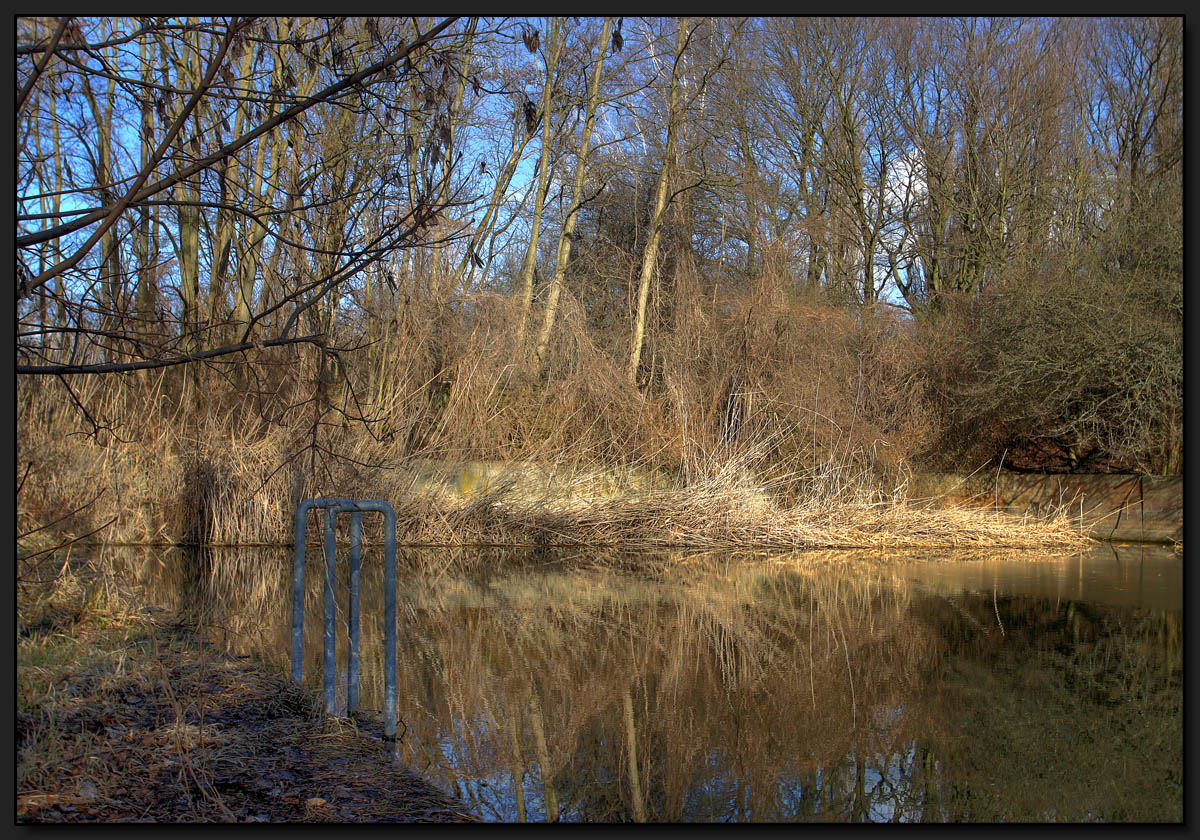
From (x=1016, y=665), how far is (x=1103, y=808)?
2.96m

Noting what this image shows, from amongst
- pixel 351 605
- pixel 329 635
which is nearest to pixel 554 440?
pixel 351 605

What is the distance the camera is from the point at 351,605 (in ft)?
18.2

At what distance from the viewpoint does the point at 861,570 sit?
41.8ft

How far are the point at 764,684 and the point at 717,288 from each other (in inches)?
487

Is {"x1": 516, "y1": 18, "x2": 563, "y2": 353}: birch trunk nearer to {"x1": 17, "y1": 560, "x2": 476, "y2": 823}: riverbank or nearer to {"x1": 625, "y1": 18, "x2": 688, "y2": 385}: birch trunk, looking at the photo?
{"x1": 625, "y1": 18, "x2": 688, "y2": 385}: birch trunk

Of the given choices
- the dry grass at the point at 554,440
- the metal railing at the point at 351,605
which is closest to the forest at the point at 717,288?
the dry grass at the point at 554,440

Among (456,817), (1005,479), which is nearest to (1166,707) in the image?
(456,817)

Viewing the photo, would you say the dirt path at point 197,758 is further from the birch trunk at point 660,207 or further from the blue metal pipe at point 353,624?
the birch trunk at point 660,207

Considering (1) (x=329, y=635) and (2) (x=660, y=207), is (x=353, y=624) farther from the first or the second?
Answer: (2) (x=660, y=207)

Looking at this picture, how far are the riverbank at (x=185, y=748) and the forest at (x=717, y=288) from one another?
406 cm

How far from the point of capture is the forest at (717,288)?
42.6 feet

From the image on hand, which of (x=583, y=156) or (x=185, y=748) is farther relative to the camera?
(x=583, y=156)

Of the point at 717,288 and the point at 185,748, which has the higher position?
the point at 717,288

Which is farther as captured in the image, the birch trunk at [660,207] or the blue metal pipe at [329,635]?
the birch trunk at [660,207]
